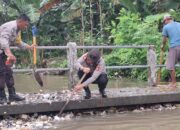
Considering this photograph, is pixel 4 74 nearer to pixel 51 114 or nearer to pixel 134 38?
pixel 51 114

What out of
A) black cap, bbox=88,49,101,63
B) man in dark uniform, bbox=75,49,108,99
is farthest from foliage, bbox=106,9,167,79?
black cap, bbox=88,49,101,63

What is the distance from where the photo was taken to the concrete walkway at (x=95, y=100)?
21.6 feet

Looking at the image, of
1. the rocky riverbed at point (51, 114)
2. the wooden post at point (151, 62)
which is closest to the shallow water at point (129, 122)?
the rocky riverbed at point (51, 114)

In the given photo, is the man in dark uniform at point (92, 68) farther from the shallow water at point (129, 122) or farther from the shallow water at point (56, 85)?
the shallow water at point (56, 85)

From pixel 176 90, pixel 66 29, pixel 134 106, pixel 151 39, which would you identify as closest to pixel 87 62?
pixel 134 106

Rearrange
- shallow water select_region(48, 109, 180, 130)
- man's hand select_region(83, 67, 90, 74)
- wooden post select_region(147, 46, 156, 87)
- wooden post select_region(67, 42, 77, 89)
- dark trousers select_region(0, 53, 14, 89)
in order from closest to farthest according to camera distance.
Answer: shallow water select_region(48, 109, 180, 130)
dark trousers select_region(0, 53, 14, 89)
man's hand select_region(83, 67, 90, 74)
wooden post select_region(67, 42, 77, 89)
wooden post select_region(147, 46, 156, 87)

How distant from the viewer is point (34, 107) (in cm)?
664

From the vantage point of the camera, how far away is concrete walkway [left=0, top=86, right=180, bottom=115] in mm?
6574

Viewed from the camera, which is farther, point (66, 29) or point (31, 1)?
point (66, 29)

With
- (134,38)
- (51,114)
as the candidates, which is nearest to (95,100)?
(51,114)

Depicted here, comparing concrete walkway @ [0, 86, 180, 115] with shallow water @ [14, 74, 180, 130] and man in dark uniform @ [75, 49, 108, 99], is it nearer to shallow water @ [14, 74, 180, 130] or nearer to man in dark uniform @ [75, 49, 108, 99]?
shallow water @ [14, 74, 180, 130]

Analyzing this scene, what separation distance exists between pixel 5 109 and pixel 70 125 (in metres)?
0.99

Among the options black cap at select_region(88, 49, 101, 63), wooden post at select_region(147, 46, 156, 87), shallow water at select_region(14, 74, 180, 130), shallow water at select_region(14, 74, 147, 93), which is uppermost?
black cap at select_region(88, 49, 101, 63)

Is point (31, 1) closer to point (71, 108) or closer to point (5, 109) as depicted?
point (5, 109)
